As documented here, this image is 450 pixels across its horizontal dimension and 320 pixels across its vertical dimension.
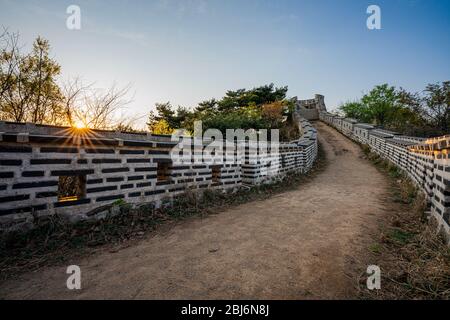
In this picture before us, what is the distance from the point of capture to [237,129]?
2072cm

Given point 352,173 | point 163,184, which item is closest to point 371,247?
point 163,184

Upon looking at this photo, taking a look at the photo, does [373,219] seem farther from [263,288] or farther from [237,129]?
[237,129]

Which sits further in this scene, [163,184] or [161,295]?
[163,184]

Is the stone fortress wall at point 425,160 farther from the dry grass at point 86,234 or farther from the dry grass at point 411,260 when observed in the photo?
the dry grass at point 86,234

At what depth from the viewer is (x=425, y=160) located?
253 inches

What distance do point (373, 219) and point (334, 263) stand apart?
2.83 metres

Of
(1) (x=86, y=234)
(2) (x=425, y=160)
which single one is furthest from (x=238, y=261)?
(2) (x=425, y=160)

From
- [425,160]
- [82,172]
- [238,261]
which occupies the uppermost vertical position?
[425,160]

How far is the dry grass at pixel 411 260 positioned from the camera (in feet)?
8.70

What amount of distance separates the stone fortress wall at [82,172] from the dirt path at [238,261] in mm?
1321

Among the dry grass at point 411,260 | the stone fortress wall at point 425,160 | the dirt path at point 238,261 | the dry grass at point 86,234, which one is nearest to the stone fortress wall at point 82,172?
the dry grass at point 86,234

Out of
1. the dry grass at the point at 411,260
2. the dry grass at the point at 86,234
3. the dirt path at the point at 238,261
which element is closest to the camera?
the dry grass at the point at 411,260

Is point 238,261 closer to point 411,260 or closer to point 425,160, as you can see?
point 411,260

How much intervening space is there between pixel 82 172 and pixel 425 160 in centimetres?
888
